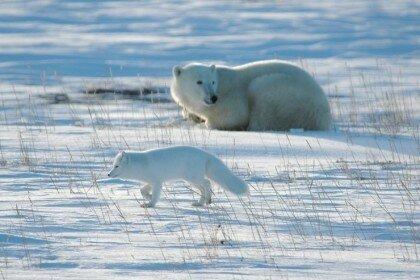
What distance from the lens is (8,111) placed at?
38.1ft

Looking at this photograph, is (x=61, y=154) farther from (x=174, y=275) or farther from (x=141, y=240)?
(x=174, y=275)

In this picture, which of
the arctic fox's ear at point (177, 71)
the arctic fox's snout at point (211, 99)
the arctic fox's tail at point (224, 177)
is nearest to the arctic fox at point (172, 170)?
the arctic fox's tail at point (224, 177)

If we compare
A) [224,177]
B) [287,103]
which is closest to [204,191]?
[224,177]

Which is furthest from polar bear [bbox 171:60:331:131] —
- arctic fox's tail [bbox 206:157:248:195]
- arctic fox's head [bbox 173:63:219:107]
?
arctic fox's tail [bbox 206:157:248:195]

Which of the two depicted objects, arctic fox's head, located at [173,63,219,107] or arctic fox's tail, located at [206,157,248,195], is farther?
arctic fox's head, located at [173,63,219,107]

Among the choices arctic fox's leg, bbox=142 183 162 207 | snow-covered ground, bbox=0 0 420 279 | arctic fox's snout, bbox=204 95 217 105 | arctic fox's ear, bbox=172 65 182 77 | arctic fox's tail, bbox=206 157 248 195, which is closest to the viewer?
snow-covered ground, bbox=0 0 420 279

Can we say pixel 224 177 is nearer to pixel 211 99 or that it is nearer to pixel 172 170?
pixel 172 170

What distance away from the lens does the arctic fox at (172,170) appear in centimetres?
592

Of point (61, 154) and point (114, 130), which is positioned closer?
point (61, 154)

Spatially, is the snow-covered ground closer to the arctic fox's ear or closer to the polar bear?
the polar bear

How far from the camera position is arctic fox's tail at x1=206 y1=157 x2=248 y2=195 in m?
5.98

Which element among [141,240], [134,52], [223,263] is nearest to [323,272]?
[223,263]

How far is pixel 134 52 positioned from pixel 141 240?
13857 millimetres

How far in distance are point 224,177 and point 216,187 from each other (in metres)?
0.80
